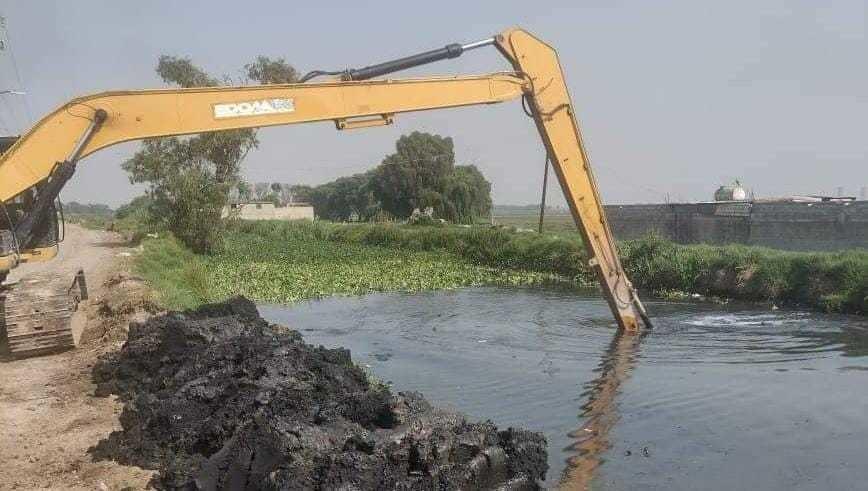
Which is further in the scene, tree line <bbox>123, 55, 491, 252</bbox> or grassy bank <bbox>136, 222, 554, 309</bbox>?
tree line <bbox>123, 55, 491, 252</bbox>

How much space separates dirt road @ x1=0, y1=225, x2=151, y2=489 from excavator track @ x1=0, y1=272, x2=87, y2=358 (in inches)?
6.8

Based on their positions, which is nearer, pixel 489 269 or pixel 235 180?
pixel 489 269

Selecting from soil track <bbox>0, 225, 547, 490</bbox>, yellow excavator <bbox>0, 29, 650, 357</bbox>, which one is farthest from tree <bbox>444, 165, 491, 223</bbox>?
soil track <bbox>0, 225, 547, 490</bbox>

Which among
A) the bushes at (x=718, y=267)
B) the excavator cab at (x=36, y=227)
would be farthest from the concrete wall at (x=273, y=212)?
the excavator cab at (x=36, y=227)

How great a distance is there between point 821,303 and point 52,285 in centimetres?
1542

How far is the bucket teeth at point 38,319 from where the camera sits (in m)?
10.1

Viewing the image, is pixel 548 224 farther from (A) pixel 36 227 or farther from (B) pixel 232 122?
(A) pixel 36 227

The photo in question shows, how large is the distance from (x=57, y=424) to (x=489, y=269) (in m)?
21.1

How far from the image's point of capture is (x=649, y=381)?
35.3ft

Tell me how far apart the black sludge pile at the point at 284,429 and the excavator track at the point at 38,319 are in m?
1.89

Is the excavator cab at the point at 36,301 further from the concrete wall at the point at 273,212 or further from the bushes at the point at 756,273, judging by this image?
the concrete wall at the point at 273,212

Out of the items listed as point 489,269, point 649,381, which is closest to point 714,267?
point 489,269

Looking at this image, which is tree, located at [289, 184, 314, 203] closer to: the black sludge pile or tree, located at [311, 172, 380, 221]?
tree, located at [311, 172, 380, 221]

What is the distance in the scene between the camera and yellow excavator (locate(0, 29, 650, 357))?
9.60 m
